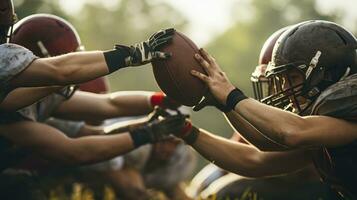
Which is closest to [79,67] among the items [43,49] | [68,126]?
[43,49]

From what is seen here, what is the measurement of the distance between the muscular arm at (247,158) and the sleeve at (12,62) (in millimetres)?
1554

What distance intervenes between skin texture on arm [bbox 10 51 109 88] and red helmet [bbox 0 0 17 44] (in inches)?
21.3

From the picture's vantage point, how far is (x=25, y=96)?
5801 mm

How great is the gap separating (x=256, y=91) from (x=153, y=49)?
102 cm

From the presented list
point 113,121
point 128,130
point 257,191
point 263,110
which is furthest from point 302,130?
point 113,121

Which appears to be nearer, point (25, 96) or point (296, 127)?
point (296, 127)

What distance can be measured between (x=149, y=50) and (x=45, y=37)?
5.76 feet

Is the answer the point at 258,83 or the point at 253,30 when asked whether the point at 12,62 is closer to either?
the point at 258,83

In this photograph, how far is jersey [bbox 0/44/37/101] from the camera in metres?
5.18

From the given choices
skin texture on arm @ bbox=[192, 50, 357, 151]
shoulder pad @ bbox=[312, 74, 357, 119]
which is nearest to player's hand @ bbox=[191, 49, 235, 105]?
skin texture on arm @ bbox=[192, 50, 357, 151]

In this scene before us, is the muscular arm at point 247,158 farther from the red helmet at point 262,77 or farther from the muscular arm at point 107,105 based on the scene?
the muscular arm at point 107,105

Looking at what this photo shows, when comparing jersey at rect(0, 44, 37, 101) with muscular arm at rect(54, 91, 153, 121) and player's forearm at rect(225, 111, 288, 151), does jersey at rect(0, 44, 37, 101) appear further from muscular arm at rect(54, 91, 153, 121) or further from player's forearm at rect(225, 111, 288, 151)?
muscular arm at rect(54, 91, 153, 121)

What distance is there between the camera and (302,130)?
4848mm

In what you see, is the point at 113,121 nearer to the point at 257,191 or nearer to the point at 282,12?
the point at 257,191
